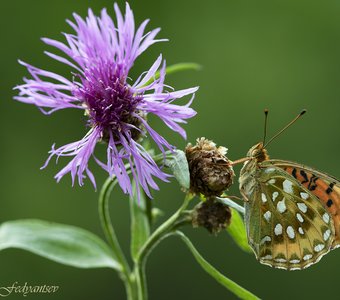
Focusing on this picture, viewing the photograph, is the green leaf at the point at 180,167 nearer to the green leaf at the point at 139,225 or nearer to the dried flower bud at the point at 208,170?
the dried flower bud at the point at 208,170

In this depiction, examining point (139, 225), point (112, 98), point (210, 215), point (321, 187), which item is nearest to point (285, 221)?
point (321, 187)

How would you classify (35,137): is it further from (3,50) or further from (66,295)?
(66,295)

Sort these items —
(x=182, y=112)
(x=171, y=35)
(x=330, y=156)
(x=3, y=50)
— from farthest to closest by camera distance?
(x=171, y=35), (x=3, y=50), (x=330, y=156), (x=182, y=112)

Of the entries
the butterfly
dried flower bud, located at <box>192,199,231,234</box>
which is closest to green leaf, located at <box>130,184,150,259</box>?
dried flower bud, located at <box>192,199,231,234</box>

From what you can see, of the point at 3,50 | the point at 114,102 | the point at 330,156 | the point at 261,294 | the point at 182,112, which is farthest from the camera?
the point at 3,50

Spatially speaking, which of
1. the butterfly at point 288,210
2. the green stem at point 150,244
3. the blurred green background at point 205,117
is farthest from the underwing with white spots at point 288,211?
the blurred green background at point 205,117

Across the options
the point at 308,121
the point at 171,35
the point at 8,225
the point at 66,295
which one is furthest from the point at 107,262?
the point at 171,35

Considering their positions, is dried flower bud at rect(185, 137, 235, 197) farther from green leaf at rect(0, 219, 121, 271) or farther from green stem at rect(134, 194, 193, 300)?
green leaf at rect(0, 219, 121, 271)
